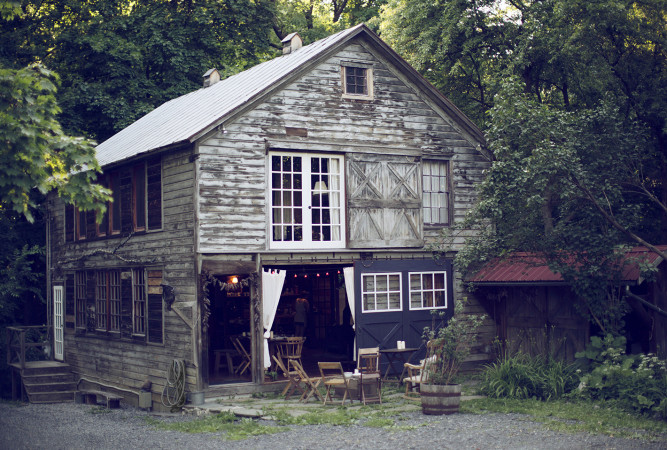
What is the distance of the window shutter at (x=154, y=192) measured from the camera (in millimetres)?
16953

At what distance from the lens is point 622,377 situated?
527 inches

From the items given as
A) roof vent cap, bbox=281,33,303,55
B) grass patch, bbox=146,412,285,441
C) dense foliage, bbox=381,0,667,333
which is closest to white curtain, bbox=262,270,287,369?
grass patch, bbox=146,412,285,441

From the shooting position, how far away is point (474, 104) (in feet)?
85.6

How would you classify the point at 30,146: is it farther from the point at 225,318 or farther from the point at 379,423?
the point at 225,318

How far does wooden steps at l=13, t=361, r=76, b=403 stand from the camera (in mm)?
20984

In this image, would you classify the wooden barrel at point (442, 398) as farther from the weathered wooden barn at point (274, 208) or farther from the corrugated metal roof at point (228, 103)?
the corrugated metal roof at point (228, 103)

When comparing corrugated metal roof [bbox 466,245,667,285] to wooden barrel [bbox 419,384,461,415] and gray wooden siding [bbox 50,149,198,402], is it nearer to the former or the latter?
wooden barrel [bbox 419,384,461,415]

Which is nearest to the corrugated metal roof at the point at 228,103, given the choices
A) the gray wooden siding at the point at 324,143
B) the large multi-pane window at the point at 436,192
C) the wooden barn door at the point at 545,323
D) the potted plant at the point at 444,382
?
the gray wooden siding at the point at 324,143

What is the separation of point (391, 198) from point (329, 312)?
Answer: 7369 mm

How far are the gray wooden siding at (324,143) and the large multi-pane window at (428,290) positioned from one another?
81 cm

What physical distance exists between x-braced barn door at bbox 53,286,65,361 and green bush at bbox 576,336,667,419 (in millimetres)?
14424

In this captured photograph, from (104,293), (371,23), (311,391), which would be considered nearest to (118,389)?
(104,293)

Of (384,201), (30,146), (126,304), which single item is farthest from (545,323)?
(30,146)

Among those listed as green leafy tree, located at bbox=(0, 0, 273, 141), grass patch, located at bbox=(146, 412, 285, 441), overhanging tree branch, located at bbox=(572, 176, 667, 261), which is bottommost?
grass patch, located at bbox=(146, 412, 285, 441)
